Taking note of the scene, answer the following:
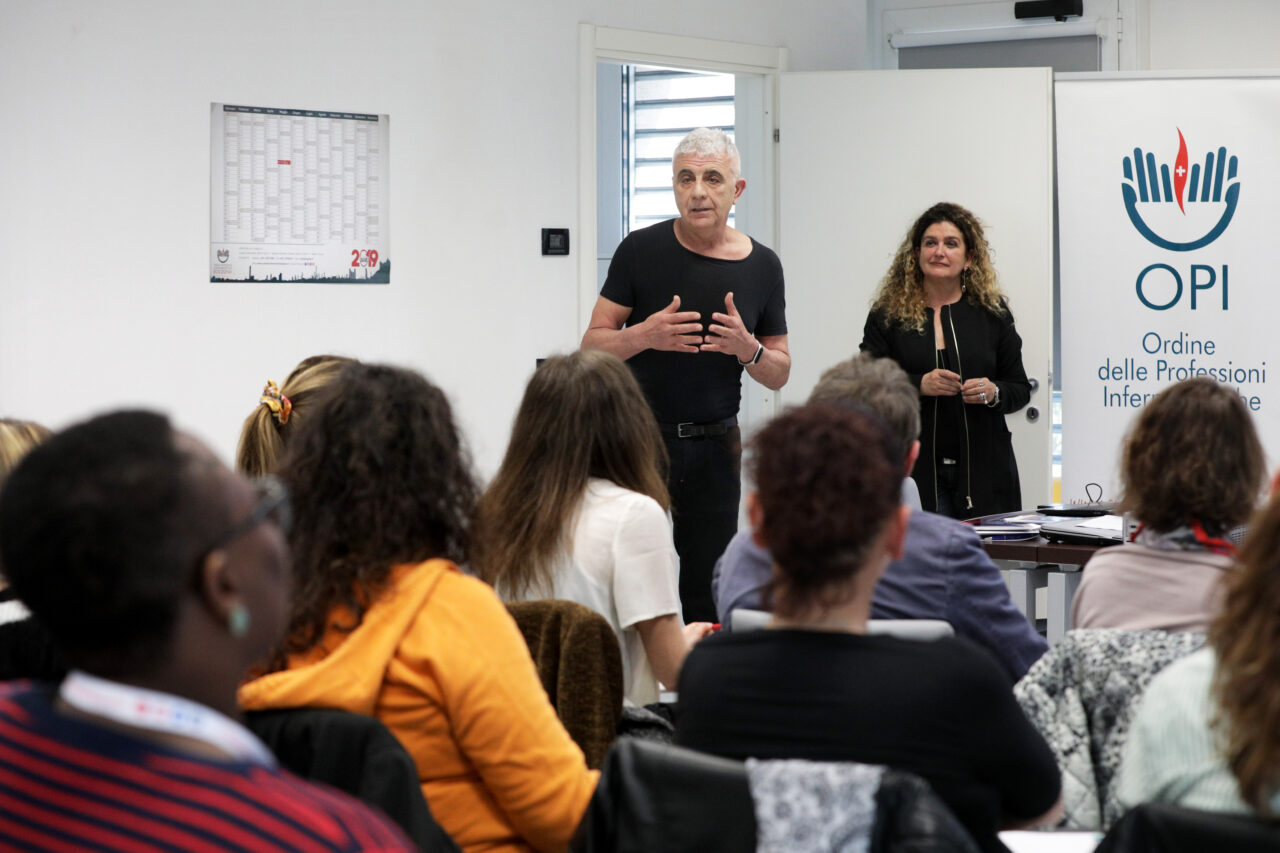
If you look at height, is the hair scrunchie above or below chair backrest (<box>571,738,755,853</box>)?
above

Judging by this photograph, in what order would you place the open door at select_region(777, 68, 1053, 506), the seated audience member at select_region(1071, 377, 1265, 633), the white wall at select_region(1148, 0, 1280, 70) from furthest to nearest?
the white wall at select_region(1148, 0, 1280, 70) < the open door at select_region(777, 68, 1053, 506) < the seated audience member at select_region(1071, 377, 1265, 633)

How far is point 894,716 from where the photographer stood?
1.33 meters

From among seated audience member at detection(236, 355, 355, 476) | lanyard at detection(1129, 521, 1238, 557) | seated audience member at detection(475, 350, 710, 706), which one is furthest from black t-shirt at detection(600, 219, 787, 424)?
lanyard at detection(1129, 521, 1238, 557)

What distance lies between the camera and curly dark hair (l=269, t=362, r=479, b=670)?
60.6 inches

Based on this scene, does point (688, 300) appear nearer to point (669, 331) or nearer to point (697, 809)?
point (669, 331)

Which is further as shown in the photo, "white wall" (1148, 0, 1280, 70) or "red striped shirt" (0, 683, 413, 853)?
"white wall" (1148, 0, 1280, 70)

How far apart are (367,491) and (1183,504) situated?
120cm

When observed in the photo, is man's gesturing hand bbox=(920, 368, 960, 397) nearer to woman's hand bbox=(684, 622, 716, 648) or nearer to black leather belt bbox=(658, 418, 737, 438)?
black leather belt bbox=(658, 418, 737, 438)

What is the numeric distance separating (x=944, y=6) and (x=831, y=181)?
118 cm

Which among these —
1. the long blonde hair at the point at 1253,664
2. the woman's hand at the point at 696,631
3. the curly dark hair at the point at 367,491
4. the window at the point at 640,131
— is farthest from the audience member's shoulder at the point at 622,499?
the window at the point at 640,131

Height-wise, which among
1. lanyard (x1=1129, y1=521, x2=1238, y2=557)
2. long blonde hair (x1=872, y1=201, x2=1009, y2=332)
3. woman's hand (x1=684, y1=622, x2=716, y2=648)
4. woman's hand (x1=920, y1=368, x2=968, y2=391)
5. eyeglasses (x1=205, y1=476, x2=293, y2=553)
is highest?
long blonde hair (x1=872, y1=201, x2=1009, y2=332)

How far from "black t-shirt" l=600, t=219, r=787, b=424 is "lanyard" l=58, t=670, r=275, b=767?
125 inches

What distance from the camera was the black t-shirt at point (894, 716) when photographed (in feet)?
4.37

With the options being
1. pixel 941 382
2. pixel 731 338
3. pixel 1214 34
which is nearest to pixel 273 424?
pixel 731 338
